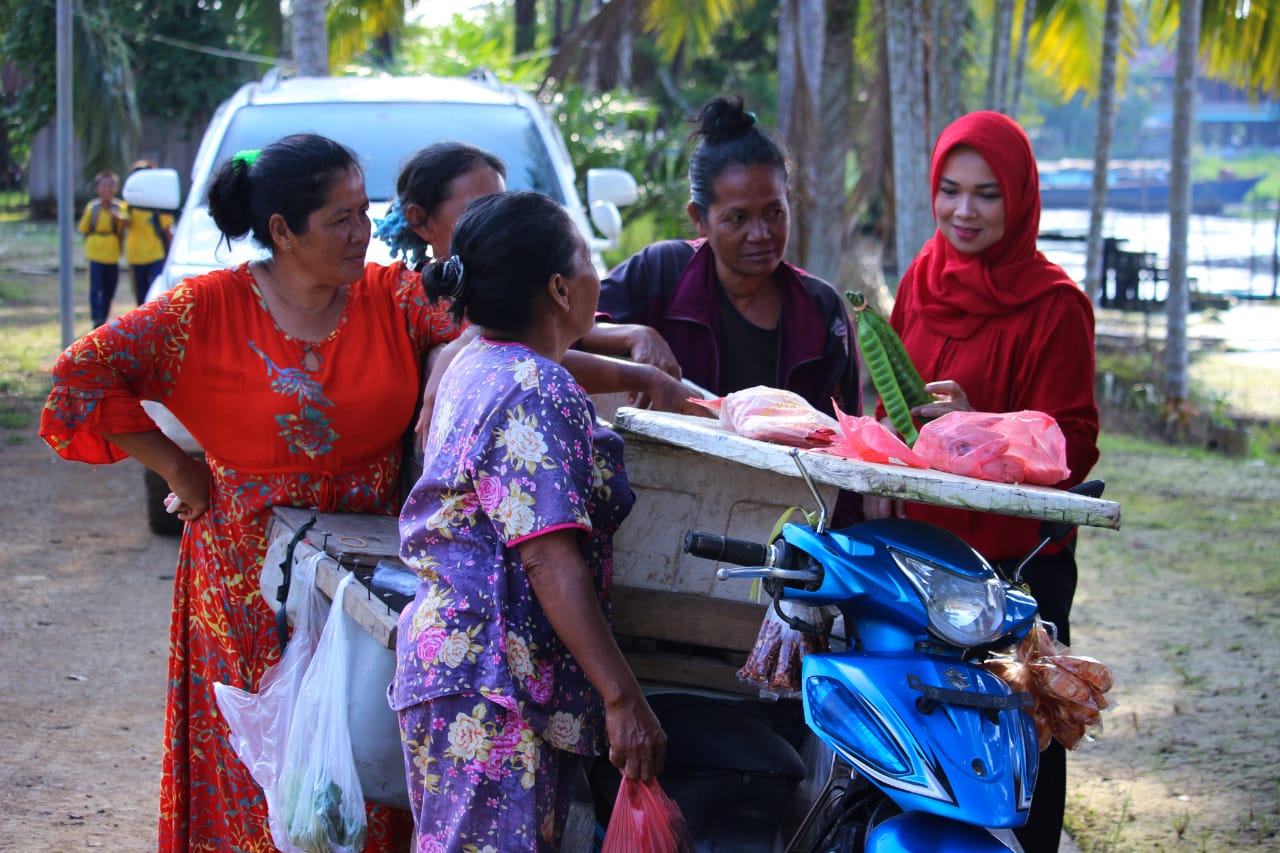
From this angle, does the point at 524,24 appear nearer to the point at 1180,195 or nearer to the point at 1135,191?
the point at 1180,195

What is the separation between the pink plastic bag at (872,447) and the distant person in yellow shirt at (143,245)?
12812 millimetres

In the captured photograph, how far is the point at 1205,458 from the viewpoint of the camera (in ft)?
35.5

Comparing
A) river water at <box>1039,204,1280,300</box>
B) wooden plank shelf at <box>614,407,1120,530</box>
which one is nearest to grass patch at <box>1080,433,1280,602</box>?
wooden plank shelf at <box>614,407,1120,530</box>

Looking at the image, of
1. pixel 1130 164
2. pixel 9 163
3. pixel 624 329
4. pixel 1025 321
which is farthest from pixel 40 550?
pixel 1130 164

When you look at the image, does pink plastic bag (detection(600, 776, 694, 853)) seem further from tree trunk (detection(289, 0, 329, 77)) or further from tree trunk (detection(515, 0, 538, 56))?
tree trunk (detection(515, 0, 538, 56))

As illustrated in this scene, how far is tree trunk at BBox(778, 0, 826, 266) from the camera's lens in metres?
11.9

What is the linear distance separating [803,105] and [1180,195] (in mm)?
3461

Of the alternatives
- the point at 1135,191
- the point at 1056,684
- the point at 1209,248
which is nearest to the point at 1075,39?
the point at 1056,684

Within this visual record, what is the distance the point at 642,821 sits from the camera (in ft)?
7.51

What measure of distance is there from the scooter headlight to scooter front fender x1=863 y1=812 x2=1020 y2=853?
11.5 inches

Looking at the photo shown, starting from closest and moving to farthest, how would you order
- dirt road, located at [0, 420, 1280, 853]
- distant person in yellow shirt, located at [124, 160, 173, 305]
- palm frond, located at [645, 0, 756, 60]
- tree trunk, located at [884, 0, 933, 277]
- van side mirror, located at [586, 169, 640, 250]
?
dirt road, located at [0, 420, 1280, 853], van side mirror, located at [586, 169, 640, 250], tree trunk, located at [884, 0, 933, 277], distant person in yellow shirt, located at [124, 160, 173, 305], palm frond, located at [645, 0, 756, 60]

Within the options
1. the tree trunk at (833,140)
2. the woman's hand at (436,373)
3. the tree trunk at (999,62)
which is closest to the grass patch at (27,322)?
the tree trunk at (833,140)

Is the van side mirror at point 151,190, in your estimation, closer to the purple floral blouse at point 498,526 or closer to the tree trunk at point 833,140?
the purple floral blouse at point 498,526

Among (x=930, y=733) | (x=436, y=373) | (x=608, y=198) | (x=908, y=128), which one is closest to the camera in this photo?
(x=930, y=733)
